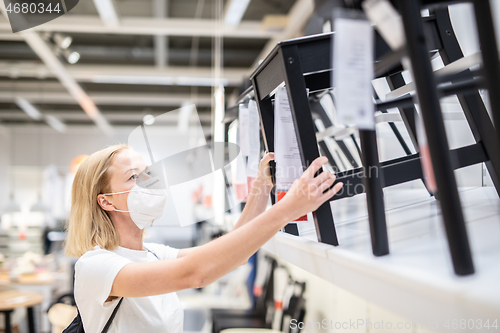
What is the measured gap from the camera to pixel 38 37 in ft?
17.2

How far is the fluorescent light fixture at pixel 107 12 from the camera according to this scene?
4324 mm

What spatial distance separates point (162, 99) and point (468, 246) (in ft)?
28.5

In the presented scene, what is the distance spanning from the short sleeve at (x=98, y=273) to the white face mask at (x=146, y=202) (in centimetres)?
21

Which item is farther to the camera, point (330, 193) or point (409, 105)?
point (330, 193)

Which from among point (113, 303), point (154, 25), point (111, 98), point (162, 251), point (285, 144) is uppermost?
point (111, 98)

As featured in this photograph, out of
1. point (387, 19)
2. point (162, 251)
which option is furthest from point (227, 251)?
point (162, 251)

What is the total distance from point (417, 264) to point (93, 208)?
50.2 inches

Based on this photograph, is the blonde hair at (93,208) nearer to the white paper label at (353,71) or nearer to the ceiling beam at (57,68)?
the white paper label at (353,71)

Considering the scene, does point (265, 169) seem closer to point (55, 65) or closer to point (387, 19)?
point (387, 19)

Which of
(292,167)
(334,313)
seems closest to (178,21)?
(334,313)

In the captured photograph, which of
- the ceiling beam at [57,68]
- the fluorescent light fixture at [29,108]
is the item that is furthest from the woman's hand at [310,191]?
the fluorescent light fixture at [29,108]

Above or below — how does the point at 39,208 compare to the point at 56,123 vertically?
below

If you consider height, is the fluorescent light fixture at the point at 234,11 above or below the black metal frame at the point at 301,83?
above

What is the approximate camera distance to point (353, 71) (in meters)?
0.52
